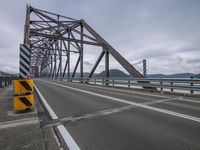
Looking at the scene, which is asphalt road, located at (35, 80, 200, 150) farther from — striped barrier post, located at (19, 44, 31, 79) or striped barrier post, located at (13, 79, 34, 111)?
striped barrier post, located at (19, 44, 31, 79)

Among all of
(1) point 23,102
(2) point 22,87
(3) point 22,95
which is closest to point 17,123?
(1) point 23,102

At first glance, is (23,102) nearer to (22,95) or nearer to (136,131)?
(22,95)

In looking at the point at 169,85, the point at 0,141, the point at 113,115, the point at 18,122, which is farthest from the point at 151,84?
the point at 0,141

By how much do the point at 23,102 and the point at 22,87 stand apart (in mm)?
507

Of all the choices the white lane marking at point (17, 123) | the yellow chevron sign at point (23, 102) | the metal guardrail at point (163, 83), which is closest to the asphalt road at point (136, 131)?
the white lane marking at point (17, 123)

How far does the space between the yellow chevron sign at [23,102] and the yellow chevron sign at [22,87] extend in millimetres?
169

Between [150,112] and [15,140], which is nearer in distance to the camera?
[15,140]

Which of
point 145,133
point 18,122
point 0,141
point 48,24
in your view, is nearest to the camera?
point 0,141

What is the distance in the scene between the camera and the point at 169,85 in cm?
1007

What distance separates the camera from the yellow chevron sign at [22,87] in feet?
16.7

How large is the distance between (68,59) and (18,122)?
2717 centimetres

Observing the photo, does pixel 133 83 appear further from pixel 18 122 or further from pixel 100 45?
pixel 18 122

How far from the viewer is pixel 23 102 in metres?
5.13

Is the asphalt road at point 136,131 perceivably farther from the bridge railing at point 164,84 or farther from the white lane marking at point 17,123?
the bridge railing at point 164,84
